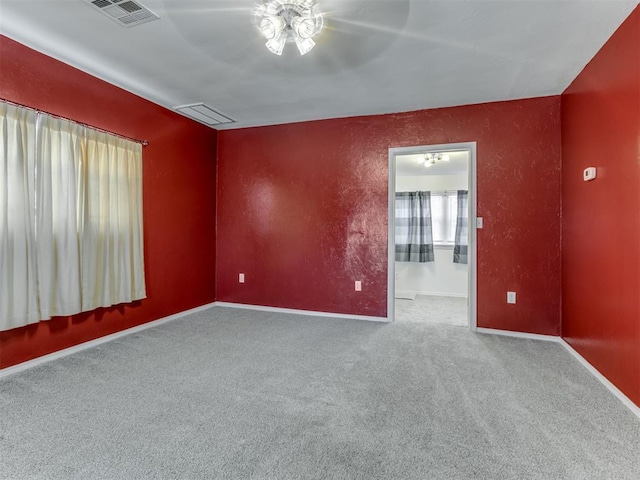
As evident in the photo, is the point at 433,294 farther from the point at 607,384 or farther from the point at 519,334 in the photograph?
the point at 607,384

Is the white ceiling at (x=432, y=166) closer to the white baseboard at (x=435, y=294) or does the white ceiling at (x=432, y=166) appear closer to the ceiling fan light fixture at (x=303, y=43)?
the white baseboard at (x=435, y=294)

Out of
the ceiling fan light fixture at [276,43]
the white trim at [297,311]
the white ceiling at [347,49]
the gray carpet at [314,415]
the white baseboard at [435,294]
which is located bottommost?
the white baseboard at [435,294]

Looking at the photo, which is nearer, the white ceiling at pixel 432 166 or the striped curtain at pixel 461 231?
the white ceiling at pixel 432 166

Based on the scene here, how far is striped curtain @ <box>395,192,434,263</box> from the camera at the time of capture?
5836mm

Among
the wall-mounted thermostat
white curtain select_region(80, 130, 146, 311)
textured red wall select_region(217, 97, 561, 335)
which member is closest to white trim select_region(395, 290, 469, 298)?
textured red wall select_region(217, 97, 561, 335)

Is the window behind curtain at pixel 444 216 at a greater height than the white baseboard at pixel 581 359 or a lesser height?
greater

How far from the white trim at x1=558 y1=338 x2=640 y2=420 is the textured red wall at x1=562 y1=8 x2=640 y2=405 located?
0.04 meters

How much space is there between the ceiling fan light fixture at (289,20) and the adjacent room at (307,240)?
0.01 metres

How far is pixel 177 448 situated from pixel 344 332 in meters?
2.05

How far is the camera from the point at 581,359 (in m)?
2.58

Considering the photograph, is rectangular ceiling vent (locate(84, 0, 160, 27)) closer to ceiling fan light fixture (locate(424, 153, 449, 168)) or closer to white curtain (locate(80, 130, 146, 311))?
white curtain (locate(80, 130, 146, 311))

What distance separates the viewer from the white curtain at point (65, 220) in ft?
7.41

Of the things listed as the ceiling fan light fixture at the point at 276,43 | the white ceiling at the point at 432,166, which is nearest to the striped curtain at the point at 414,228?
the white ceiling at the point at 432,166

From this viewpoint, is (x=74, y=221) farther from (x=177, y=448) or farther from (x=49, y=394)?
(x=177, y=448)
